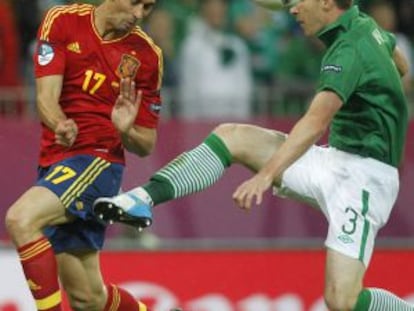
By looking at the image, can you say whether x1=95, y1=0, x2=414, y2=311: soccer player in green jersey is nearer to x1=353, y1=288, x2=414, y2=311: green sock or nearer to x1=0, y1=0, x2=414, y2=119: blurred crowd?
x1=353, y1=288, x2=414, y2=311: green sock

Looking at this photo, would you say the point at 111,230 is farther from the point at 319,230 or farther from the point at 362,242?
the point at 362,242

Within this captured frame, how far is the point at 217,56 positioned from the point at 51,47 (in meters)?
3.82

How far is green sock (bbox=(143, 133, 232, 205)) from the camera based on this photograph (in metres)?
7.98

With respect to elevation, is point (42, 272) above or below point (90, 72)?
below

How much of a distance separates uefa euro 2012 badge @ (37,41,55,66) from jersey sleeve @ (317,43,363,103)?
139 centimetres

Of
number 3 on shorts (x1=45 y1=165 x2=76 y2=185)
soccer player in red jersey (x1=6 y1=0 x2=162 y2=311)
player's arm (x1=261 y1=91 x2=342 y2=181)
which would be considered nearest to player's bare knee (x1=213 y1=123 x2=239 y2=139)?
player's arm (x1=261 y1=91 x2=342 y2=181)

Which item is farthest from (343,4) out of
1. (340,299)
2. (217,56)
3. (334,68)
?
(217,56)

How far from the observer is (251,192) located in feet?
25.2

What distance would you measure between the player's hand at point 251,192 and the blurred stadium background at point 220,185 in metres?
2.61

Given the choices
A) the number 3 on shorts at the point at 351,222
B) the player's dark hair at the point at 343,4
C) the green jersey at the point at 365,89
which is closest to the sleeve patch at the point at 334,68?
the green jersey at the point at 365,89

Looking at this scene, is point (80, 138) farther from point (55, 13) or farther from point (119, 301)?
point (119, 301)

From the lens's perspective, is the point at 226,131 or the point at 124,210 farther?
the point at 226,131

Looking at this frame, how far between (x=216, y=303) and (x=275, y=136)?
86.9 inches

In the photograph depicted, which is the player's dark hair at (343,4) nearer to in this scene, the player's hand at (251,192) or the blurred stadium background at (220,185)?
the player's hand at (251,192)
